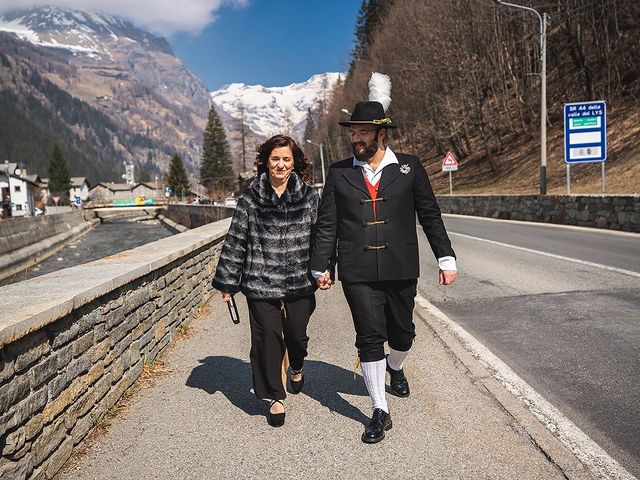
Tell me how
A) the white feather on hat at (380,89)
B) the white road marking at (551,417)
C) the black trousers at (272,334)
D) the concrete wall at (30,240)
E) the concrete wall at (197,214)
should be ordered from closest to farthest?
1. the white road marking at (551,417)
2. the black trousers at (272,334)
3. the white feather on hat at (380,89)
4. the concrete wall at (30,240)
5. the concrete wall at (197,214)

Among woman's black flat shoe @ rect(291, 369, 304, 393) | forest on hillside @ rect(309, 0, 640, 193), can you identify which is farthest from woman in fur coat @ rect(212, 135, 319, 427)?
forest on hillside @ rect(309, 0, 640, 193)

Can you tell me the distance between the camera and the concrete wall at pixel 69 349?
2883mm

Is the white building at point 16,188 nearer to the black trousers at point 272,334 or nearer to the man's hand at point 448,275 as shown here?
the black trousers at point 272,334

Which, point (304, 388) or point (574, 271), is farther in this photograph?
point (574, 271)

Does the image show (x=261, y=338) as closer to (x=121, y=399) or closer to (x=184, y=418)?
(x=184, y=418)

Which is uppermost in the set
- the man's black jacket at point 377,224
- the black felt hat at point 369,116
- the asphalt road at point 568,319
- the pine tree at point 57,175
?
the pine tree at point 57,175

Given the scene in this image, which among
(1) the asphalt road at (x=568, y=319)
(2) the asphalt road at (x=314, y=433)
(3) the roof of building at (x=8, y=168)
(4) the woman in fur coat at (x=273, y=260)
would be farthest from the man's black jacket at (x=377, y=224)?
(3) the roof of building at (x=8, y=168)

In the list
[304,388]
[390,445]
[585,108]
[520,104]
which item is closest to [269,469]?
[390,445]

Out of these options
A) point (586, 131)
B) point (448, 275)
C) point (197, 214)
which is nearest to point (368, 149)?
point (448, 275)

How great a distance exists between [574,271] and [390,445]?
7.11 meters

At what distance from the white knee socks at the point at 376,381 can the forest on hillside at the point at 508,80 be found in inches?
838

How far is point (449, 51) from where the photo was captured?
3984 centimetres

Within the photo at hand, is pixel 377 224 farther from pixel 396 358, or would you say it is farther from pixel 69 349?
pixel 69 349

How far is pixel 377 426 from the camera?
366 cm
